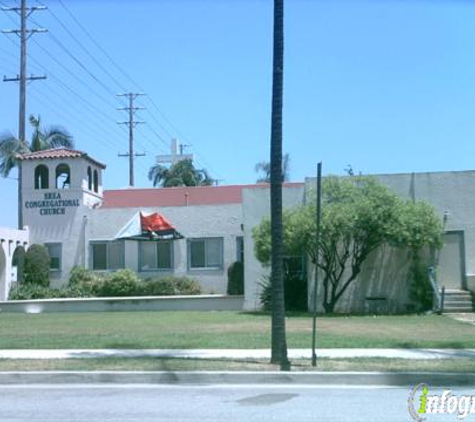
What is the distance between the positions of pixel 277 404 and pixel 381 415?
1434 millimetres

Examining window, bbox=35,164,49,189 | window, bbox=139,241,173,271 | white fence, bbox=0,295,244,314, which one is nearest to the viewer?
white fence, bbox=0,295,244,314

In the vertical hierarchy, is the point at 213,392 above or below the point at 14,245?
below

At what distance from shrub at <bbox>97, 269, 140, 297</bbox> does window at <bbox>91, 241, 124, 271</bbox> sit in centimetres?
200

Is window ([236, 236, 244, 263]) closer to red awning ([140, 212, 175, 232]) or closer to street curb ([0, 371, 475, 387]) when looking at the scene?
red awning ([140, 212, 175, 232])

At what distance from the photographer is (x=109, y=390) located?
10836 millimetres

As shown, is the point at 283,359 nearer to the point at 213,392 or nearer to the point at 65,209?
the point at 213,392

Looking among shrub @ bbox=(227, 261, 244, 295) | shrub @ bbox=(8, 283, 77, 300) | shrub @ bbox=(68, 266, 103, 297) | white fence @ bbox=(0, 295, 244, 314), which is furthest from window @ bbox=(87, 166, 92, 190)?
shrub @ bbox=(227, 261, 244, 295)

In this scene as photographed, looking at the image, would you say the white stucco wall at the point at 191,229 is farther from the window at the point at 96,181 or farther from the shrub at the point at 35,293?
the shrub at the point at 35,293

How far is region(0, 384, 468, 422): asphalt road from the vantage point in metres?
8.75

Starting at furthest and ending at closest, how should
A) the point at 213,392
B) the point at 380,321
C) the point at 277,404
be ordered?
the point at 380,321 < the point at 213,392 < the point at 277,404

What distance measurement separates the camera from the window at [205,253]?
32594 millimetres

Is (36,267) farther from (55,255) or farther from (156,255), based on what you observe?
(156,255)

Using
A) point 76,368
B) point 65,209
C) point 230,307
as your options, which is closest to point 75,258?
point 65,209

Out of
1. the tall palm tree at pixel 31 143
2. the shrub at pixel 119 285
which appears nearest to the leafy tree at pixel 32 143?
the tall palm tree at pixel 31 143
